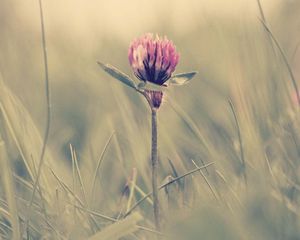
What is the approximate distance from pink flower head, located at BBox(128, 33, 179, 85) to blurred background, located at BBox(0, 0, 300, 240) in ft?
0.25

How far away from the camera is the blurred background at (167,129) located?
22.0 inches

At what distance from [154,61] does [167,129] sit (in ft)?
1.48

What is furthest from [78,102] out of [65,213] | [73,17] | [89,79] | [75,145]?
[65,213]

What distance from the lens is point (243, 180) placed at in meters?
0.61

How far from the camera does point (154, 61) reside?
0.58m

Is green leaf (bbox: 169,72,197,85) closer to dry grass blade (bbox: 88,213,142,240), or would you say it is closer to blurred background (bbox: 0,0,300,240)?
blurred background (bbox: 0,0,300,240)

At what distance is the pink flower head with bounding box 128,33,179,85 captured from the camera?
58 centimetres

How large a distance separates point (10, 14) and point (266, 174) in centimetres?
148

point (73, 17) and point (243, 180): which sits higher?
point (73, 17)

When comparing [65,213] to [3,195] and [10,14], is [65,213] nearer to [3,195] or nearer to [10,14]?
[3,195]

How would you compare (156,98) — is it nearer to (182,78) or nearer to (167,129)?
(182,78)

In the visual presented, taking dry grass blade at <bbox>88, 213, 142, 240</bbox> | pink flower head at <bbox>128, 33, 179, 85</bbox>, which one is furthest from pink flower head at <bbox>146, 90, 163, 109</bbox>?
dry grass blade at <bbox>88, 213, 142, 240</bbox>

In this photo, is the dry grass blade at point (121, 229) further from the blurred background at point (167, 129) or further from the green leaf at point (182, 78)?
the green leaf at point (182, 78)

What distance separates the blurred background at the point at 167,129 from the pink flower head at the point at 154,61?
0.25 ft
